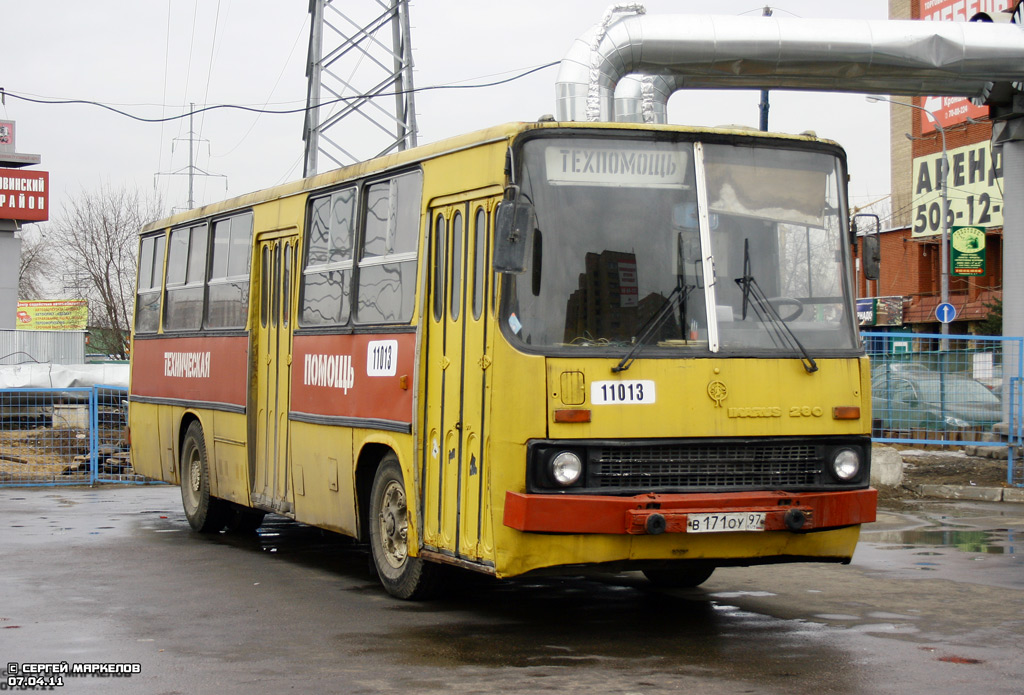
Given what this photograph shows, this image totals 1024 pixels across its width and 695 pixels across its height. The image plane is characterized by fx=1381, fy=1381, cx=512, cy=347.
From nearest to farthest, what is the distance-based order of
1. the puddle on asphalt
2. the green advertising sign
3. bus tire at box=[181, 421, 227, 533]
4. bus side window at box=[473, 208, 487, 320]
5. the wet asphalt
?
the wet asphalt < bus side window at box=[473, 208, 487, 320] < the puddle on asphalt < bus tire at box=[181, 421, 227, 533] < the green advertising sign

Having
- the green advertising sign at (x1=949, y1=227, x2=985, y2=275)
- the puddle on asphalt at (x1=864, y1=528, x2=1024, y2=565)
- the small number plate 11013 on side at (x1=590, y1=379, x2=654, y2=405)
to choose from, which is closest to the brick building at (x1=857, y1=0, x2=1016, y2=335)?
the green advertising sign at (x1=949, y1=227, x2=985, y2=275)

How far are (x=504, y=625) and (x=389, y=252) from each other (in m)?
2.85

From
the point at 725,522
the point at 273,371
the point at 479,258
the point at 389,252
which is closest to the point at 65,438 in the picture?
the point at 273,371

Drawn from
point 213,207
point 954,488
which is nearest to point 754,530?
point 213,207

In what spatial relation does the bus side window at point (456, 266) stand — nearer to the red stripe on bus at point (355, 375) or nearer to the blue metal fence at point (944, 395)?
the red stripe on bus at point (355, 375)

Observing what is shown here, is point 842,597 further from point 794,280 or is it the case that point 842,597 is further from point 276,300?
point 276,300

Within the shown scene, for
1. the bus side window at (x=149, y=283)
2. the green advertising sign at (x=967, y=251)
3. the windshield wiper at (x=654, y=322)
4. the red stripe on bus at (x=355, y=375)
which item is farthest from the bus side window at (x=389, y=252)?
the green advertising sign at (x=967, y=251)

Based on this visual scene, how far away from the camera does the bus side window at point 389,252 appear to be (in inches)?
374

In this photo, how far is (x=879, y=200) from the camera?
6141cm

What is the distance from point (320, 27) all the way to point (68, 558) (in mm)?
16105

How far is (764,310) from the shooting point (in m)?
8.20

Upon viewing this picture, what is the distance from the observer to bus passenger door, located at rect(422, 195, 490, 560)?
8.23 m

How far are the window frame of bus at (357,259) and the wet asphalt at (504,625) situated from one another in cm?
202

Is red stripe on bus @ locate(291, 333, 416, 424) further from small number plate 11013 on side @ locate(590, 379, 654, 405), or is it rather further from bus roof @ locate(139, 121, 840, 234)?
small number plate 11013 on side @ locate(590, 379, 654, 405)
